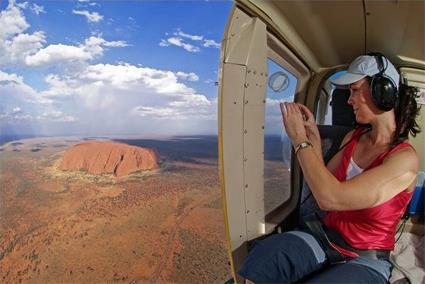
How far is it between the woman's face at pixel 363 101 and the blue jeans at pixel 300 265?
568 mm

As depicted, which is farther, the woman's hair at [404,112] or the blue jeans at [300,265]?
the woman's hair at [404,112]

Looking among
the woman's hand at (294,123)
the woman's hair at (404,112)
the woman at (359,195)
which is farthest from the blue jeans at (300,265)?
the woman's hair at (404,112)

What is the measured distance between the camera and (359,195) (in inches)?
42.4

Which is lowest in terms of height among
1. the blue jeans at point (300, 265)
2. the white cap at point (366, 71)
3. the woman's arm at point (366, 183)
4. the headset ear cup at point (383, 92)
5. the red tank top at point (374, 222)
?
the blue jeans at point (300, 265)

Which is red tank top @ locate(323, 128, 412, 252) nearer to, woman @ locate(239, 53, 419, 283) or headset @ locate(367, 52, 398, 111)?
woman @ locate(239, 53, 419, 283)

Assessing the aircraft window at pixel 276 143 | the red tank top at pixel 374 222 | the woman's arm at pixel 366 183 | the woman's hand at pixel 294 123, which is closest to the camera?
the woman's arm at pixel 366 183

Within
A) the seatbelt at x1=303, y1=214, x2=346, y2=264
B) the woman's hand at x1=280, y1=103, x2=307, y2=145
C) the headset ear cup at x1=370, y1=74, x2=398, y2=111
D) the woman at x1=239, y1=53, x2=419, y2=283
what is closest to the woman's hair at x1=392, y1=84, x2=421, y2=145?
the woman at x1=239, y1=53, x2=419, y2=283

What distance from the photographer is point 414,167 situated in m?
1.15

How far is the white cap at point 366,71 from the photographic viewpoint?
1255 millimetres

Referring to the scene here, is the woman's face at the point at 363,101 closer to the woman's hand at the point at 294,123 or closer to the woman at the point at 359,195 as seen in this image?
the woman at the point at 359,195

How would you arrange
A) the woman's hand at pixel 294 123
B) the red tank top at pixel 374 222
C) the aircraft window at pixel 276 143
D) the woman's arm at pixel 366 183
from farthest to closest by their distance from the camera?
the aircraft window at pixel 276 143 → the woman's hand at pixel 294 123 → the red tank top at pixel 374 222 → the woman's arm at pixel 366 183

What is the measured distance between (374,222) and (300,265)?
13.4 inches

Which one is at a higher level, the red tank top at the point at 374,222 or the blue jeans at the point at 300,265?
the red tank top at the point at 374,222

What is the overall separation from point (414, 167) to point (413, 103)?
361 mm
